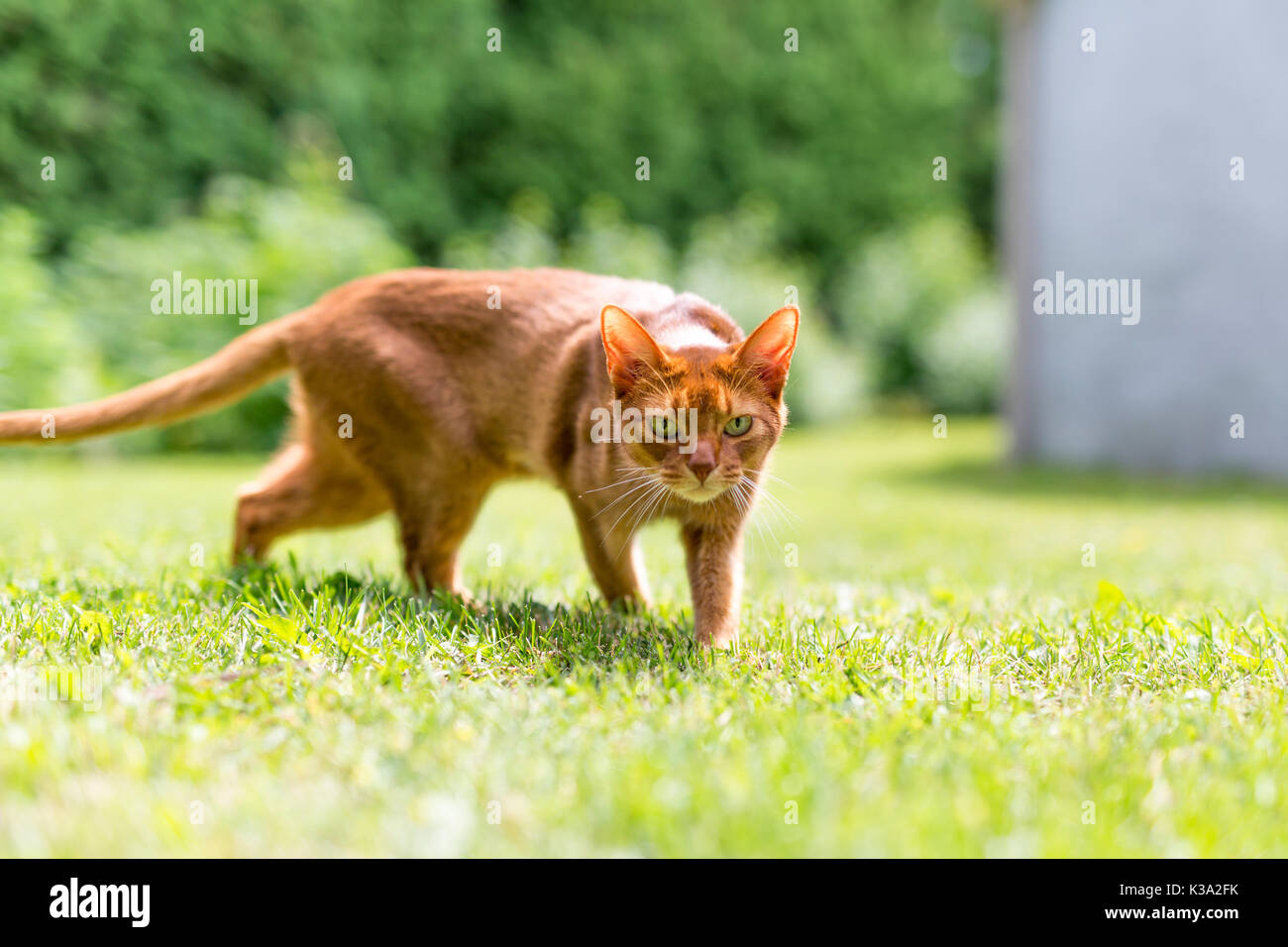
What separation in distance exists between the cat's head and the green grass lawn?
0.42 meters

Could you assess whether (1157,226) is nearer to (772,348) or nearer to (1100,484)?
(1100,484)

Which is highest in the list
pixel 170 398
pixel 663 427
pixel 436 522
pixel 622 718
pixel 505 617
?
pixel 170 398

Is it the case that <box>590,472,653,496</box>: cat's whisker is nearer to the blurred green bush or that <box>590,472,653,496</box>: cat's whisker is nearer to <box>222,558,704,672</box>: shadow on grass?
<box>222,558,704,672</box>: shadow on grass

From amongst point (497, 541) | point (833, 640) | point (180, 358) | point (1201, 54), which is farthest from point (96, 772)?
point (1201, 54)

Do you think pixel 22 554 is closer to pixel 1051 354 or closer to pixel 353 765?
pixel 353 765

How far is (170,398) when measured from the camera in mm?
2928

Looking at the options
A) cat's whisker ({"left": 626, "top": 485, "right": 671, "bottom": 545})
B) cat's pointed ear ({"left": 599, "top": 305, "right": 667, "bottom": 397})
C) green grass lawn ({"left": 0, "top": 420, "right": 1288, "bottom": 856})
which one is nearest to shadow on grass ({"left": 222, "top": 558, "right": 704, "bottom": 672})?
green grass lawn ({"left": 0, "top": 420, "right": 1288, "bottom": 856})

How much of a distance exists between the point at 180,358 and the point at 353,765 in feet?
25.2

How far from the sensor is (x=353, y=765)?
65.0 inches

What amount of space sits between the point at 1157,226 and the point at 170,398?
300 inches

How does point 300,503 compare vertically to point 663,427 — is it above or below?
below

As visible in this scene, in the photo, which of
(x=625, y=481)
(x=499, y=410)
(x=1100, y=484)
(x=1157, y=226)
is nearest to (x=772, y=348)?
(x=625, y=481)

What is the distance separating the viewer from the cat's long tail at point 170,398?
263 centimetres
